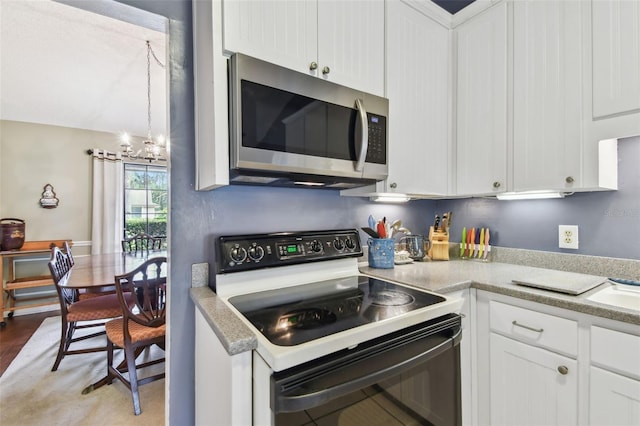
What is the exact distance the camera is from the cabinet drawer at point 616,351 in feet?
3.05

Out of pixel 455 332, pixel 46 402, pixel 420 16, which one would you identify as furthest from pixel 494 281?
pixel 46 402

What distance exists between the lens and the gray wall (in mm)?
1201

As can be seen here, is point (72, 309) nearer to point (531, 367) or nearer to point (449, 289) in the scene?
point (449, 289)

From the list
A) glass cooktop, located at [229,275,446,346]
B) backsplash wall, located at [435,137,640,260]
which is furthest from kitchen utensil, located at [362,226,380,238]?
backsplash wall, located at [435,137,640,260]

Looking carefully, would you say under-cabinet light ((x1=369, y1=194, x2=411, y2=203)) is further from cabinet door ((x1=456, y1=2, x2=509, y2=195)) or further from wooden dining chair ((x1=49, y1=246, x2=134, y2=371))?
wooden dining chair ((x1=49, y1=246, x2=134, y2=371))

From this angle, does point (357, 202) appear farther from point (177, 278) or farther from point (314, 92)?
point (177, 278)

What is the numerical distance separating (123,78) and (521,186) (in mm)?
3410

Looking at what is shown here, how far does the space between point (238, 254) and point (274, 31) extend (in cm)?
88

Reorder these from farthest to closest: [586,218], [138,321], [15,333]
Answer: [15,333] < [138,321] < [586,218]

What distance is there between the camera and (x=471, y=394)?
4.41 ft

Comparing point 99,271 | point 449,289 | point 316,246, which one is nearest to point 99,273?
point 99,271

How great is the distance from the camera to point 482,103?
5.37ft

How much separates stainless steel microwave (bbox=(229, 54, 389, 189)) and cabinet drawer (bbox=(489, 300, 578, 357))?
0.79 metres

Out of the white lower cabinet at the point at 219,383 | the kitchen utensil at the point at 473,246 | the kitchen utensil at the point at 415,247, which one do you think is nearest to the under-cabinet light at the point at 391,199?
the kitchen utensil at the point at 415,247
